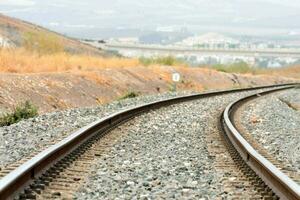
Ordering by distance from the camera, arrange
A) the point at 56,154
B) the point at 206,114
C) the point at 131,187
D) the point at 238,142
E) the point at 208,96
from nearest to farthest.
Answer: the point at 131,187, the point at 56,154, the point at 238,142, the point at 206,114, the point at 208,96

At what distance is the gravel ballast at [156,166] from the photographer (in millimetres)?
7648

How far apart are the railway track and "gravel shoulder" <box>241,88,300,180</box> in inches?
34.6

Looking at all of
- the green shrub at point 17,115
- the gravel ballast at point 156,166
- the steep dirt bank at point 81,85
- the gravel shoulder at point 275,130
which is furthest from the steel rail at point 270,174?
the steep dirt bank at point 81,85

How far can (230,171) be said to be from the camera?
9.19 m

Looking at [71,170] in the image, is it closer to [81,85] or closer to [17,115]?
[17,115]

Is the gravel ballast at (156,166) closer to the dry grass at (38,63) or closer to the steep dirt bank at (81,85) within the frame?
the steep dirt bank at (81,85)

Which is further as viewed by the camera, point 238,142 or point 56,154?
point 238,142

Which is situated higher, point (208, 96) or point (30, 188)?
point (30, 188)

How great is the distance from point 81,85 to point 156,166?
1808 cm

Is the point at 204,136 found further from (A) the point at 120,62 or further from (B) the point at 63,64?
(A) the point at 120,62

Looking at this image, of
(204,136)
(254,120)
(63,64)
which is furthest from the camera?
(63,64)

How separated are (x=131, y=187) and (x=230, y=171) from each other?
6.25 ft

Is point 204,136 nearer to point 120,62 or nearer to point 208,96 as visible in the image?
point 208,96

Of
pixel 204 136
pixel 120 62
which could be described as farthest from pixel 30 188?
pixel 120 62
